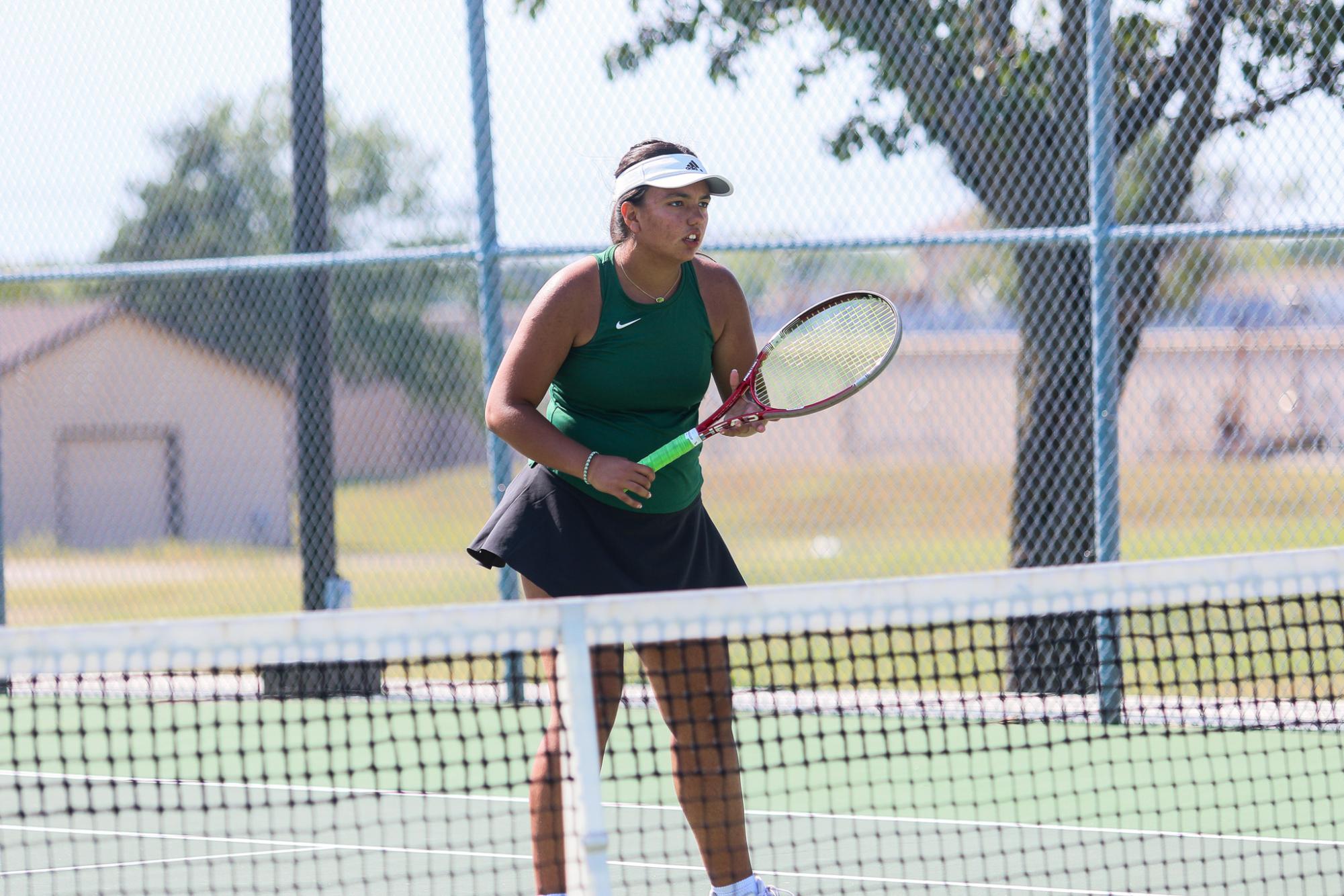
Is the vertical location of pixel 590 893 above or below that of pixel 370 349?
below

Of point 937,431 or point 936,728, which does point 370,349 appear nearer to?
point 937,431

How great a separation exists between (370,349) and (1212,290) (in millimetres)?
9514

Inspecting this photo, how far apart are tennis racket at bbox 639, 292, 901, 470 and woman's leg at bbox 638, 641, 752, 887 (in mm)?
467

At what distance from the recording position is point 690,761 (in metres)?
3.20

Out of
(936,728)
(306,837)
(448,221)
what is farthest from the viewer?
(448,221)

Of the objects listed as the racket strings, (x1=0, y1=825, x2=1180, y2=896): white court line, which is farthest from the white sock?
the racket strings

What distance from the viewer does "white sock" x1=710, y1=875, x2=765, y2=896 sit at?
10.4 ft

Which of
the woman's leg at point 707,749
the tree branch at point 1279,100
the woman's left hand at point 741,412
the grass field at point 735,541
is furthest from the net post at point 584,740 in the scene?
the grass field at point 735,541

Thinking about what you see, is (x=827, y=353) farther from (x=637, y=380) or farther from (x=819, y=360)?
(x=637, y=380)

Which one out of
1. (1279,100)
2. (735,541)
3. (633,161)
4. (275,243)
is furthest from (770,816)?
(275,243)

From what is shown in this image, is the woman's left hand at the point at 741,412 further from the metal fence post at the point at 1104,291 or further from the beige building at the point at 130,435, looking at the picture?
the beige building at the point at 130,435

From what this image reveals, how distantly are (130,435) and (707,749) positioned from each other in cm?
1213

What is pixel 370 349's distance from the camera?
59.0ft

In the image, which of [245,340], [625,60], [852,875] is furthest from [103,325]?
[852,875]
